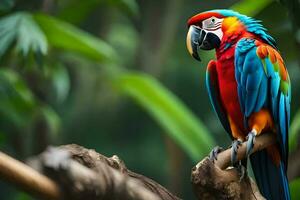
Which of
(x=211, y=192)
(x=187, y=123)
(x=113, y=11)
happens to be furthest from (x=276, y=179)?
(x=113, y=11)

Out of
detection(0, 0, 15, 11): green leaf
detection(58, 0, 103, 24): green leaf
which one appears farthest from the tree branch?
detection(58, 0, 103, 24): green leaf

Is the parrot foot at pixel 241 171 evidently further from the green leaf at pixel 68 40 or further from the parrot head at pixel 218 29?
the green leaf at pixel 68 40

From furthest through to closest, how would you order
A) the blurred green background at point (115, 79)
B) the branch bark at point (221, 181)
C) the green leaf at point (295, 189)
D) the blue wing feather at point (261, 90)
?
the blurred green background at point (115, 79), the green leaf at point (295, 189), the blue wing feather at point (261, 90), the branch bark at point (221, 181)

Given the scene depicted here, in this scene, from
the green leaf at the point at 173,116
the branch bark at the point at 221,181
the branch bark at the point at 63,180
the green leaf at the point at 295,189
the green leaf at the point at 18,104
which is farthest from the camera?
the green leaf at the point at 173,116

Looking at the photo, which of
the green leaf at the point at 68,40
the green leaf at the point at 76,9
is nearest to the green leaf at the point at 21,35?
the green leaf at the point at 68,40

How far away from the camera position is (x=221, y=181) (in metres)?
0.78

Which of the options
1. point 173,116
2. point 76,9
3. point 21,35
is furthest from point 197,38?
point 76,9

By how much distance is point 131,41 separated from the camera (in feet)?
9.91

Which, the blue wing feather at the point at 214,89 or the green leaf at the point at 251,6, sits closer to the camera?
the blue wing feather at the point at 214,89

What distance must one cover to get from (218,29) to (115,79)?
1103 millimetres

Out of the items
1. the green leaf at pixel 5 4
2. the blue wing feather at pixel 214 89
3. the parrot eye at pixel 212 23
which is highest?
the green leaf at pixel 5 4

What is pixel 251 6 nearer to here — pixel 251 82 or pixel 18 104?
pixel 251 82

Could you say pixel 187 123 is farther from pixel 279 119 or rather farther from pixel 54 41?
pixel 279 119

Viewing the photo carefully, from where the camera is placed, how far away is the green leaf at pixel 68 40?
5.30 ft
